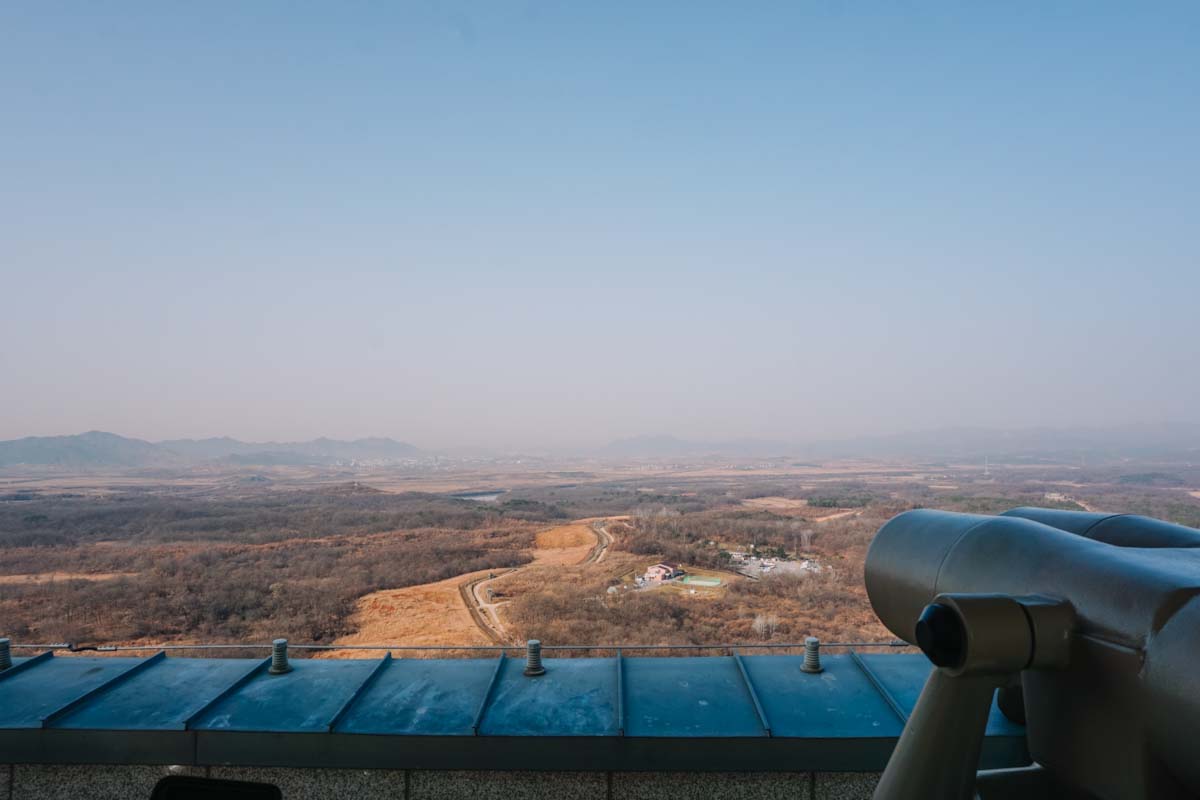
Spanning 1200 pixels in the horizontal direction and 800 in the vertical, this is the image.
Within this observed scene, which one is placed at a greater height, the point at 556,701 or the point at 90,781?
the point at 556,701

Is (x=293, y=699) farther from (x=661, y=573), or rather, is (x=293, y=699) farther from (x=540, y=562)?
(x=540, y=562)

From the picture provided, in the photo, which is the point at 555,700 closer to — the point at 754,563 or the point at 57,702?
the point at 57,702

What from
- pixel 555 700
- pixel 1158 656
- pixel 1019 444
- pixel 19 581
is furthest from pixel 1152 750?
pixel 1019 444

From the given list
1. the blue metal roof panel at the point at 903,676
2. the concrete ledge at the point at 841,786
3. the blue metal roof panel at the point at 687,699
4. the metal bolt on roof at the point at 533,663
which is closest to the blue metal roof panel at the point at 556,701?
the metal bolt on roof at the point at 533,663

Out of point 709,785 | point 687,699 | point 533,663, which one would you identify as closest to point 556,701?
point 533,663

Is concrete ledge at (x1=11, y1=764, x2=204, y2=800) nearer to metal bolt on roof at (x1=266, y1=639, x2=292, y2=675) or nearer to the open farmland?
metal bolt on roof at (x1=266, y1=639, x2=292, y2=675)

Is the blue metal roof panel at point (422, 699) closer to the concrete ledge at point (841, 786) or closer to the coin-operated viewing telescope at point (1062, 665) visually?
the concrete ledge at point (841, 786)
